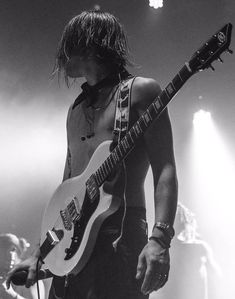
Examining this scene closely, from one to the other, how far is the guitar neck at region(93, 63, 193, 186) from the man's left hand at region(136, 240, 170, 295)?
1.10ft

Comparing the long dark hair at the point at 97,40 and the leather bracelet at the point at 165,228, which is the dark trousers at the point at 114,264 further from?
the long dark hair at the point at 97,40

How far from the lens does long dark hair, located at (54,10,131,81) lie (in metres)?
2.31

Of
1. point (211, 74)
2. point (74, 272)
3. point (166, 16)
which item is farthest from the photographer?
point (211, 74)

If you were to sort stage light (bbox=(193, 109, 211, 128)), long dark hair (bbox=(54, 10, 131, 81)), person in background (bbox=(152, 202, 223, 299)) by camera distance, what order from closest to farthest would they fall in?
long dark hair (bbox=(54, 10, 131, 81)) < person in background (bbox=(152, 202, 223, 299)) < stage light (bbox=(193, 109, 211, 128))

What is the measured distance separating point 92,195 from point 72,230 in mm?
161

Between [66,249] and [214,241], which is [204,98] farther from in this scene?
[66,249]

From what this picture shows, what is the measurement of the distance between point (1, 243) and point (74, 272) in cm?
373

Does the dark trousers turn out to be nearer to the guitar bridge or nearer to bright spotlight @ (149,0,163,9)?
the guitar bridge

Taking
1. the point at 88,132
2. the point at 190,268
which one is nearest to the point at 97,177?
the point at 88,132

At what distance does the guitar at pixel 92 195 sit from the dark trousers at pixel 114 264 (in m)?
0.04

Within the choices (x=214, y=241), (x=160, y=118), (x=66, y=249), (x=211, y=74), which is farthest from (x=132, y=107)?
(x=214, y=241)

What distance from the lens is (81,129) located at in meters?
2.25

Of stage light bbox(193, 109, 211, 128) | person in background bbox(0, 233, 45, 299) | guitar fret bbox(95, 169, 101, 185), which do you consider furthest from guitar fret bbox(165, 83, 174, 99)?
stage light bbox(193, 109, 211, 128)

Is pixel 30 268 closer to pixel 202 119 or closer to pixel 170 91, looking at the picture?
pixel 170 91
